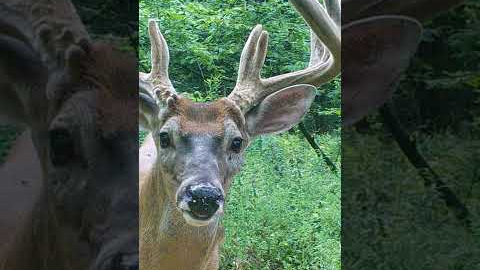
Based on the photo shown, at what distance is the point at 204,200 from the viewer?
226cm

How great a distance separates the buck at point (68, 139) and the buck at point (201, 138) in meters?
0.94

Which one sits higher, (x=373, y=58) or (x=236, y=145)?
(x=373, y=58)

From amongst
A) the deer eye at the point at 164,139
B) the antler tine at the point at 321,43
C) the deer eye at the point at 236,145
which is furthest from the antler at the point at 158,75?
the antler tine at the point at 321,43

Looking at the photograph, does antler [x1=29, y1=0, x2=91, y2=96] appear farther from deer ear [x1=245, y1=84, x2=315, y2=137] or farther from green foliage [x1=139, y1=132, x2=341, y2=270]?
green foliage [x1=139, y1=132, x2=341, y2=270]

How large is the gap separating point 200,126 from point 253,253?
1.17 metres

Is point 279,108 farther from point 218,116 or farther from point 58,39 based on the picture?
point 58,39

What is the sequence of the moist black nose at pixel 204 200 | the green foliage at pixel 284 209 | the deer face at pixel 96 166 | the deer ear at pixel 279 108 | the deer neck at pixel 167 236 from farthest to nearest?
the green foliage at pixel 284 209 → the deer ear at pixel 279 108 → the deer neck at pixel 167 236 → the moist black nose at pixel 204 200 → the deer face at pixel 96 166

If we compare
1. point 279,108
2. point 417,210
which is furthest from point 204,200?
point 417,210

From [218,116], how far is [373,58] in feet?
3.14

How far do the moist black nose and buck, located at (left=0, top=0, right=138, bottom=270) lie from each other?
36.1 inches

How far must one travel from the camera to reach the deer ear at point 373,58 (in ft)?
5.36

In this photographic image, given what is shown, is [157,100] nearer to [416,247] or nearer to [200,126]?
[200,126]

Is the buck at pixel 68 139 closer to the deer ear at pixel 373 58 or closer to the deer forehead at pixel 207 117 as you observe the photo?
the deer ear at pixel 373 58

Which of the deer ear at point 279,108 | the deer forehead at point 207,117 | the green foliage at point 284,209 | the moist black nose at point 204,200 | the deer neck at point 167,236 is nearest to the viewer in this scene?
the moist black nose at point 204,200
